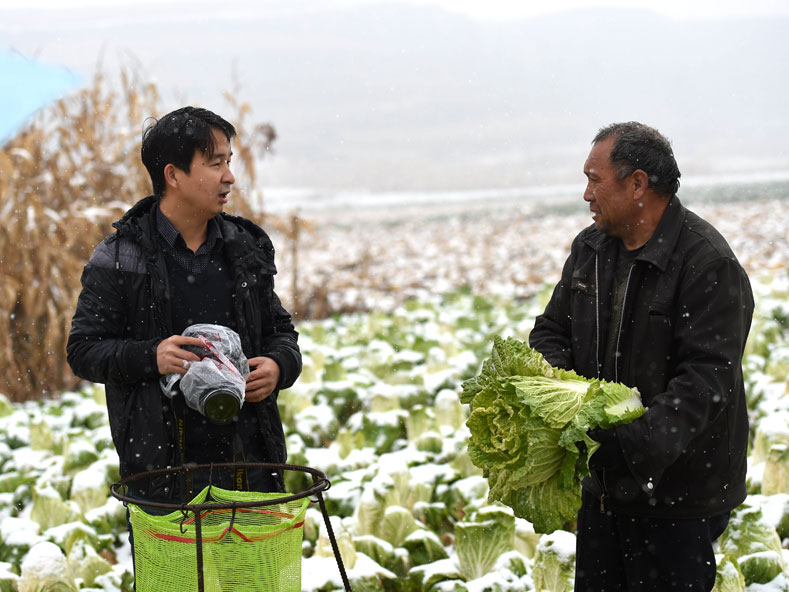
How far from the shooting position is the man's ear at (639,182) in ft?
8.42

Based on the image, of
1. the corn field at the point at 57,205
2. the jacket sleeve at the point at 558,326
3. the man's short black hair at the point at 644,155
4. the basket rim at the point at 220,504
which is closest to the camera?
the basket rim at the point at 220,504

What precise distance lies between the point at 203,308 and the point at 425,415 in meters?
2.62

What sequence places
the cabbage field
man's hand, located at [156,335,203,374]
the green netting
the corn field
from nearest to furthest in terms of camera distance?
the green netting → man's hand, located at [156,335,203,374] → the cabbage field → the corn field

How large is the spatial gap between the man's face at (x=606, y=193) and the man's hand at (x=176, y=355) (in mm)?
1153

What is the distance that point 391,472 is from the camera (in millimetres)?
4332

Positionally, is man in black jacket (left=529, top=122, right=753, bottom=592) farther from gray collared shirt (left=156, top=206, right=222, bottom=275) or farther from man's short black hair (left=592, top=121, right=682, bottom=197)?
gray collared shirt (left=156, top=206, right=222, bottom=275)

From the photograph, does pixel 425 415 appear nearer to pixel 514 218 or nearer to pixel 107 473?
pixel 107 473

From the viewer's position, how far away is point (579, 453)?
237 centimetres

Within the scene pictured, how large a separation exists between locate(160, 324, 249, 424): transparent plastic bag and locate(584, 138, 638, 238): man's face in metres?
1.06

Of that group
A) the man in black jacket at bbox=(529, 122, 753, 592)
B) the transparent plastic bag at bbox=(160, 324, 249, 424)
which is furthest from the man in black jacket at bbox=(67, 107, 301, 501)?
the man in black jacket at bbox=(529, 122, 753, 592)

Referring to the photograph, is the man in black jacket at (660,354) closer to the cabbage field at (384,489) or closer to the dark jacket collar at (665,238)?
the dark jacket collar at (665,238)

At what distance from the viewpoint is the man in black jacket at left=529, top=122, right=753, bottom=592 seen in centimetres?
241

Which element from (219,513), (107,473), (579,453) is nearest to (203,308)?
(219,513)

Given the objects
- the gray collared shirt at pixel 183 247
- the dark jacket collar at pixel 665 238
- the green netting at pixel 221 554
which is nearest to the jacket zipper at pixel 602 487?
the dark jacket collar at pixel 665 238
